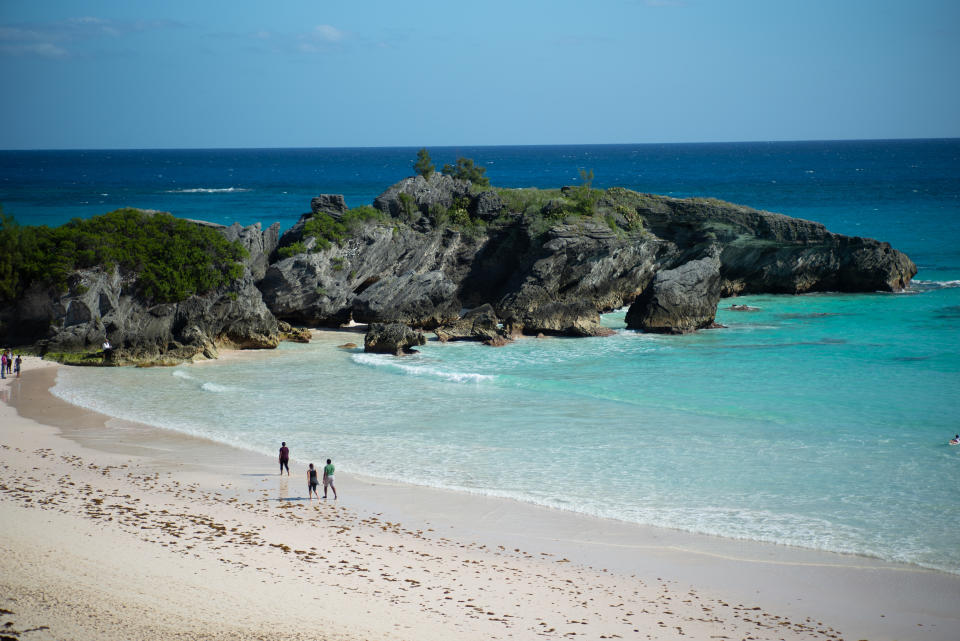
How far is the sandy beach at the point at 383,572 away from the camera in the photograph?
40.7 ft

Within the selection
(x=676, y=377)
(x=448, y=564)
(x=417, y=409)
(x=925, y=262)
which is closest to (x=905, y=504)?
(x=448, y=564)

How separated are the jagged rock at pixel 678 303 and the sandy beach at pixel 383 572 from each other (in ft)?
69.0

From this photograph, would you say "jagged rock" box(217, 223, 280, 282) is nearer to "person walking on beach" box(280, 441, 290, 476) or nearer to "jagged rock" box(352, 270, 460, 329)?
"jagged rock" box(352, 270, 460, 329)

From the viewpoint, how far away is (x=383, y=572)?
14.4 meters

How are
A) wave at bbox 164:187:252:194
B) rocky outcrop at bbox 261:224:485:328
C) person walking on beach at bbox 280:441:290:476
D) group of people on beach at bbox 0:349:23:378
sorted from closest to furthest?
1. person walking on beach at bbox 280:441:290:476
2. group of people on beach at bbox 0:349:23:378
3. rocky outcrop at bbox 261:224:485:328
4. wave at bbox 164:187:252:194

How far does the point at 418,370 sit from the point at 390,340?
10.9 feet

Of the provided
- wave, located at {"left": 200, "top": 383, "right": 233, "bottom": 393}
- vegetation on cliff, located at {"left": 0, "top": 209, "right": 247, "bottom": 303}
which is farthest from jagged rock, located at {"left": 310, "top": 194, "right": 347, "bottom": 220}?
wave, located at {"left": 200, "top": 383, "right": 233, "bottom": 393}

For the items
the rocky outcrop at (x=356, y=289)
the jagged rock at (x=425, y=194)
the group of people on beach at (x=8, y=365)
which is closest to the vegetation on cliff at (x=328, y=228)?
the rocky outcrop at (x=356, y=289)

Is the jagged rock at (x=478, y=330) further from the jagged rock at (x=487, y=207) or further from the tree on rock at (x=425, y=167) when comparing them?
the tree on rock at (x=425, y=167)

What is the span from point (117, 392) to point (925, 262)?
50826 mm

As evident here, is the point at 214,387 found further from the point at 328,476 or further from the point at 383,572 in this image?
the point at 383,572

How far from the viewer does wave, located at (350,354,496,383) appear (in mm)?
29594

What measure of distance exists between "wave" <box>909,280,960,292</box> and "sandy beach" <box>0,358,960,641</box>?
37.3m

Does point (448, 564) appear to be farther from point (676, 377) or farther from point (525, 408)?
point (676, 377)
